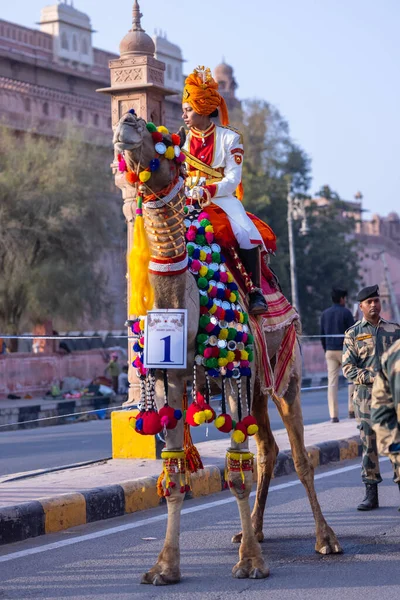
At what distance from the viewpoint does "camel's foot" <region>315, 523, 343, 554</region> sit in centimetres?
766

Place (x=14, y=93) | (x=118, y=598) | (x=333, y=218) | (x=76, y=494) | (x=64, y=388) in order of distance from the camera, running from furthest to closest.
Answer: (x=333, y=218)
(x=14, y=93)
(x=64, y=388)
(x=76, y=494)
(x=118, y=598)

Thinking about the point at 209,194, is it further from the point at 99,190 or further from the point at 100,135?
the point at 100,135

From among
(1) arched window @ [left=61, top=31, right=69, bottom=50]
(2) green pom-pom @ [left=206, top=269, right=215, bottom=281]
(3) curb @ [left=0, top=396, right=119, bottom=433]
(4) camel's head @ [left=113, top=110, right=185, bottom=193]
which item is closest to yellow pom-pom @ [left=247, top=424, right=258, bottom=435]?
(2) green pom-pom @ [left=206, top=269, right=215, bottom=281]

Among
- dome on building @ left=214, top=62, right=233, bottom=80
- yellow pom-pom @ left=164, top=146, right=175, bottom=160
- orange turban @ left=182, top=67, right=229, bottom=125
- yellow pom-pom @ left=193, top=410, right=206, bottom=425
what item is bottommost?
yellow pom-pom @ left=193, top=410, right=206, bottom=425

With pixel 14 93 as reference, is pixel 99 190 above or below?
below

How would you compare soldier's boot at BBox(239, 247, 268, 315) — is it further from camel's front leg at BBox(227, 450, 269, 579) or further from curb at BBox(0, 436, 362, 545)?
curb at BBox(0, 436, 362, 545)

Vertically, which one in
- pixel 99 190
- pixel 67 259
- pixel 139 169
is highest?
pixel 99 190

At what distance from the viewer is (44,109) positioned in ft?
133

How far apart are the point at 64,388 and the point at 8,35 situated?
16.3 meters

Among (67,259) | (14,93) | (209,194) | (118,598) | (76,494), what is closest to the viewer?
(118,598)

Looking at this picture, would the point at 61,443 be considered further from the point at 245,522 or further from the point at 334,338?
the point at 245,522

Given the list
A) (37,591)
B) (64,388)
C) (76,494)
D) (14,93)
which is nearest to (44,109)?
(14,93)

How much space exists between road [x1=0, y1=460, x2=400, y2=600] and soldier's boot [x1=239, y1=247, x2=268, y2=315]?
5.70 feet

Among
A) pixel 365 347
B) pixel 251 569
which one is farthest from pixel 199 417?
pixel 365 347
